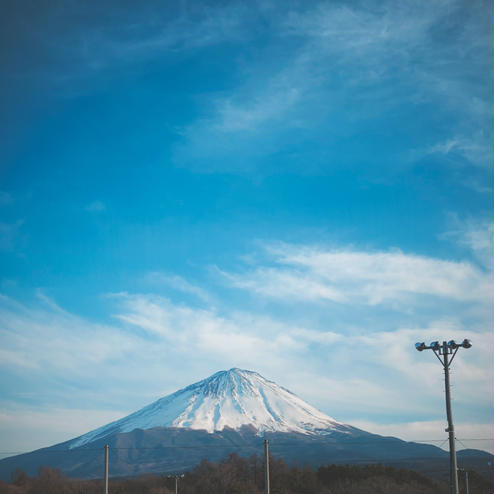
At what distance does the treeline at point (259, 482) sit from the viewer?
184 feet

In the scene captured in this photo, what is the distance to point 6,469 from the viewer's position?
19412 cm

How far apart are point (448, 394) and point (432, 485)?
138 feet

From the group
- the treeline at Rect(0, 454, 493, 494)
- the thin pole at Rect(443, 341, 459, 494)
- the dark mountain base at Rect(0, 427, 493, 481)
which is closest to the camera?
the thin pole at Rect(443, 341, 459, 494)

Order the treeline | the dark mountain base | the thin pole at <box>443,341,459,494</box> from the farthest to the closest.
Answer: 1. the dark mountain base
2. the treeline
3. the thin pole at <box>443,341,459,494</box>

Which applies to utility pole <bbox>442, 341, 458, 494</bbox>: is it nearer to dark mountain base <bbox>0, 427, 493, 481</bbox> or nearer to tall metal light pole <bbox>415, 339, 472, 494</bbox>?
tall metal light pole <bbox>415, 339, 472, 494</bbox>

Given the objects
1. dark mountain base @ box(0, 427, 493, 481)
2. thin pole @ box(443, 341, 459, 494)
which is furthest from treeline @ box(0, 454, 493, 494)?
dark mountain base @ box(0, 427, 493, 481)

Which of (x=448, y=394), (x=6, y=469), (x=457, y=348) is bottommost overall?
(x=6, y=469)

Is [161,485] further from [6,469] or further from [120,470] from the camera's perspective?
[6,469]

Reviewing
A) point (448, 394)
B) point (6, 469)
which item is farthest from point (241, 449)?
point (448, 394)

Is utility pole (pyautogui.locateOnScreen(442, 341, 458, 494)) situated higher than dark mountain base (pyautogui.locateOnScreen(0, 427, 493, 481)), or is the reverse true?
utility pole (pyautogui.locateOnScreen(442, 341, 458, 494))

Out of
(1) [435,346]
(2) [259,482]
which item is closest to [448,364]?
(1) [435,346]

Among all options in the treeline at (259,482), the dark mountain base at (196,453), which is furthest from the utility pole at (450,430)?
the dark mountain base at (196,453)

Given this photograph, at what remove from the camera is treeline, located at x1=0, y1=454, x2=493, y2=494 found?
56.0 m

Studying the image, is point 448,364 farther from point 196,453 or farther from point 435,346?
point 196,453
